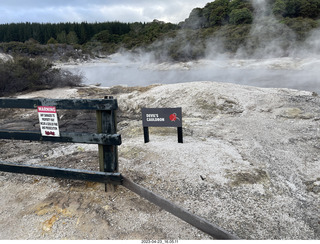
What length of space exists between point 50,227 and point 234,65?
22.6 meters

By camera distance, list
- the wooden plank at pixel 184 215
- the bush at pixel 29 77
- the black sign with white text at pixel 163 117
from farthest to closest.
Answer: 1. the bush at pixel 29 77
2. the black sign with white text at pixel 163 117
3. the wooden plank at pixel 184 215

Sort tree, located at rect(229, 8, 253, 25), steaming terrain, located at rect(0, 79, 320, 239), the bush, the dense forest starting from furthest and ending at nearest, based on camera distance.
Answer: tree, located at rect(229, 8, 253, 25)
the dense forest
the bush
steaming terrain, located at rect(0, 79, 320, 239)

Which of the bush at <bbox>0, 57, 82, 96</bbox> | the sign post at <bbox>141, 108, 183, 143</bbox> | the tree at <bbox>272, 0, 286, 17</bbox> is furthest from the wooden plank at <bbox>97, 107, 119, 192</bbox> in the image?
the tree at <bbox>272, 0, 286, 17</bbox>

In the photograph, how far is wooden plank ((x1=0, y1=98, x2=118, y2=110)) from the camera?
2.53m

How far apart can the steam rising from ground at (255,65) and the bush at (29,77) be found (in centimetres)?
509

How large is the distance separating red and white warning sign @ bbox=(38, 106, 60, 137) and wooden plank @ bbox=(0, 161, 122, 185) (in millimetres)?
449

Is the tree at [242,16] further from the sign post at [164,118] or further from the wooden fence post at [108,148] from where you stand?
the wooden fence post at [108,148]

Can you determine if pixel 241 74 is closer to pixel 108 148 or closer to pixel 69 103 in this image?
pixel 108 148

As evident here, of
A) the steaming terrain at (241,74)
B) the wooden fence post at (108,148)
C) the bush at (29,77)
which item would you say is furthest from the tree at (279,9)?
the wooden fence post at (108,148)

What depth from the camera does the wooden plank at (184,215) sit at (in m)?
2.14

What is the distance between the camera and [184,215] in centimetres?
235

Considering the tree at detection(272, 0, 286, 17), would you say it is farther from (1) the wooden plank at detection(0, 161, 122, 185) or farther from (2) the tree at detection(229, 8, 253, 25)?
(1) the wooden plank at detection(0, 161, 122, 185)

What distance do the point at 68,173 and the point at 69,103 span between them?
80 centimetres

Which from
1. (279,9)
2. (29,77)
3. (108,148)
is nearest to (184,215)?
(108,148)
